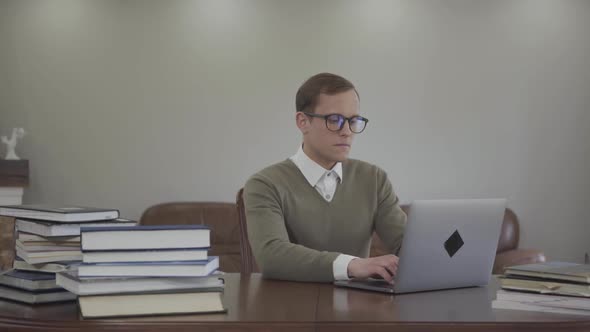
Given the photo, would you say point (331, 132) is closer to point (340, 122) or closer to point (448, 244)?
point (340, 122)

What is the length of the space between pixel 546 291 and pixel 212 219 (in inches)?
148

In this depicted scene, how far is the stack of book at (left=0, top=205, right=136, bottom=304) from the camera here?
184 centimetres

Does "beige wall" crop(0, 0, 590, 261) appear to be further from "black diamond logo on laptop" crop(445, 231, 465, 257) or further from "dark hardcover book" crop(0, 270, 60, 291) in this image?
"dark hardcover book" crop(0, 270, 60, 291)

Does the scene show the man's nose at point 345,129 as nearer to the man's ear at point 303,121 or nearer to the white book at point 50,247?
the man's ear at point 303,121

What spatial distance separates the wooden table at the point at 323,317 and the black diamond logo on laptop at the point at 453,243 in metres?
0.14

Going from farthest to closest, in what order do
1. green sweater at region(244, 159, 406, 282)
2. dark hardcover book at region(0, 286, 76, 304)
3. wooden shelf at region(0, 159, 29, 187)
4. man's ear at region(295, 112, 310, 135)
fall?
wooden shelf at region(0, 159, 29, 187) → man's ear at region(295, 112, 310, 135) → green sweater at region(244, 159, 406, 282) → dark hardcover book at region(0, 286, 76, 304)

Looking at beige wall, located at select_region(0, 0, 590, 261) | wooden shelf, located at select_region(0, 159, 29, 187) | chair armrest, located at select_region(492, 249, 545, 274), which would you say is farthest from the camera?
beige wall, located at select_region(0, 0, 590, 261)

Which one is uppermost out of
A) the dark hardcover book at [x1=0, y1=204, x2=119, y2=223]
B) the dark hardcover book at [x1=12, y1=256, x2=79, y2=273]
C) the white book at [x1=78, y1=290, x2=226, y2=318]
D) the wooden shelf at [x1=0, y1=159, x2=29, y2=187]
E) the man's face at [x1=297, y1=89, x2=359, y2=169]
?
the man's face at [x1=297, y1=89, x2=359, y2=169]

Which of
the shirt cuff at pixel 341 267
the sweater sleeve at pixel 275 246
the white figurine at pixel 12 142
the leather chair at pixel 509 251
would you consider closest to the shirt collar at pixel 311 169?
the sweater sleeve at pixel 275 246

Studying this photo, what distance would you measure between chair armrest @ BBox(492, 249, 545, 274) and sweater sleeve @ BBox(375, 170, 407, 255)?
2.33 meters

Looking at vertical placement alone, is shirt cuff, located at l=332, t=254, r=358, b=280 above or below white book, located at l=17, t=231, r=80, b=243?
below

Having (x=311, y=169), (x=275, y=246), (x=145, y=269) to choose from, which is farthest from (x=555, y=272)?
(x=311, y=169)

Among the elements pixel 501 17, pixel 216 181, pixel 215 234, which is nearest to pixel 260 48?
pixel 216 181

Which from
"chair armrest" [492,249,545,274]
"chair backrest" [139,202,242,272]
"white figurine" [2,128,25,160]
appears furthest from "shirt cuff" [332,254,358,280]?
Result: "white figurine" [2,128,25,160]
